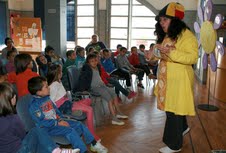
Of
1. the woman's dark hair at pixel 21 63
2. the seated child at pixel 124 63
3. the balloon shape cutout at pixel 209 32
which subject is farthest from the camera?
the seated child at pixel 124 63

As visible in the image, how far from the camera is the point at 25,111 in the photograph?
2.60 meters

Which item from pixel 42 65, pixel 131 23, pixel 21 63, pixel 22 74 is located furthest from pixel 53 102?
pixel 131 23

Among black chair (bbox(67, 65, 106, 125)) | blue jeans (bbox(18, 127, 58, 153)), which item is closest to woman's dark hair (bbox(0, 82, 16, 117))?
blue jeans (bbox(18, 127, 58, 153))

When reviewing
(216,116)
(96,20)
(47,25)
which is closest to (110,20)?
(96,20)

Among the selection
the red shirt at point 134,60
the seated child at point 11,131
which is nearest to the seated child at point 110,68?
the red shirt at point 134,60

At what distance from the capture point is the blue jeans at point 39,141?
7.80 ft

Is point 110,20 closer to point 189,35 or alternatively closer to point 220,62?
point 220,62

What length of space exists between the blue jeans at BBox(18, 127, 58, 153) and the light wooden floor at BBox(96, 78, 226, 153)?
1072mm

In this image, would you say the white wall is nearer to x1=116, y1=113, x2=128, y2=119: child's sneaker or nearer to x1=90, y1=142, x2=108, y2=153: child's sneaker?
x1=116, y1=113, x2=128, y2=119: child's sneaker

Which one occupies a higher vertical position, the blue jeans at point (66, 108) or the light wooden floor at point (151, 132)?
the blue jeans at point (66, 108)

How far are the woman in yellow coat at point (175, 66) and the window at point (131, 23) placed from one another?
860 centimetres

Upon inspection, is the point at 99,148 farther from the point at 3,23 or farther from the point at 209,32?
the point at 3,23

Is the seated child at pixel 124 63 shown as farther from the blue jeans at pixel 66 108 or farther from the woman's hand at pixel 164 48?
the woman's hand at pixel 164 48

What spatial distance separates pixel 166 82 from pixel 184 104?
0.30 meters
